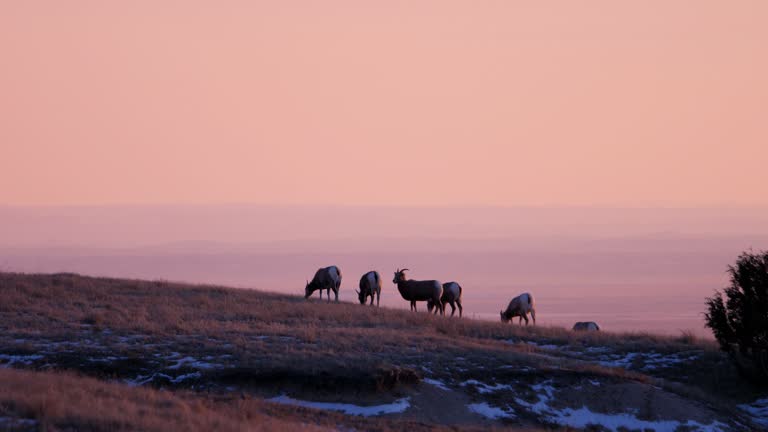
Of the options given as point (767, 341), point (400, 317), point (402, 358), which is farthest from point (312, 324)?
point (767, 341)

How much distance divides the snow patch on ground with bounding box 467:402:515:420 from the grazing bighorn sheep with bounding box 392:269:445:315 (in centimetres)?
2261

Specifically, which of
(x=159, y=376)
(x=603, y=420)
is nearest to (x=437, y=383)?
(x=603, y=420)

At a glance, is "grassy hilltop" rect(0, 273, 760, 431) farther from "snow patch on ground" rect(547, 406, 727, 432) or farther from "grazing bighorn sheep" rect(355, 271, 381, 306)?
"grazing bighorn sheep" rect(355, 271, 381, 306)

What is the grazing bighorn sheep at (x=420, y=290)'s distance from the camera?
174 ft

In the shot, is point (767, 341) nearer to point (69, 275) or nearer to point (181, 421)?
point (181, 421)

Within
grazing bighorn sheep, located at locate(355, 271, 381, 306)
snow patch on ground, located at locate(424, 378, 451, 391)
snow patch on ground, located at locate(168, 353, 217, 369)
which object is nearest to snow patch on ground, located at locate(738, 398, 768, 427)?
snow patch on ground, located at locate(424, 378, 451, 391)

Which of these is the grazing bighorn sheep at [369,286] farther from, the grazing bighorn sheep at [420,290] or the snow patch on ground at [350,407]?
the snow patch on ground at [350,407]

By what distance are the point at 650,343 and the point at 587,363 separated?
23.0ft

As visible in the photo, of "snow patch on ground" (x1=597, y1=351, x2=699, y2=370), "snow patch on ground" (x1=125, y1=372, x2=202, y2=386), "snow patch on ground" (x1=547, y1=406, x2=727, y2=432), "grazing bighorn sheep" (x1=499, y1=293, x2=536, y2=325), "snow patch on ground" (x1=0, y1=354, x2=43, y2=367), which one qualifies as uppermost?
"grazing bighorn sheep" (x1=499, y1=293, x2=536, y2=325)

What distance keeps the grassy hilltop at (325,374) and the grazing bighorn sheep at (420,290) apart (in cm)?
955

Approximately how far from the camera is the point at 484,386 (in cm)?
3106

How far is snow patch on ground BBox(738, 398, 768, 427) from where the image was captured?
109 feet

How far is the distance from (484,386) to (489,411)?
1774 mm

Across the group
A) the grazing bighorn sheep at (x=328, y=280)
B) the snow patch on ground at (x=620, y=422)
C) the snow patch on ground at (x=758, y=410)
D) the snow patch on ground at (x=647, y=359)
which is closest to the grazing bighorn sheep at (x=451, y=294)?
the grazing bighorn sheep at (x=328, y=280)
